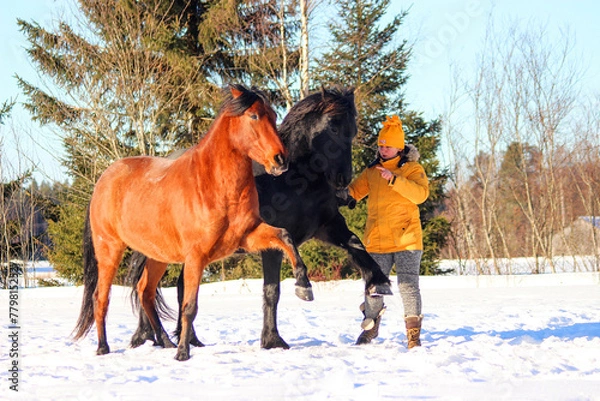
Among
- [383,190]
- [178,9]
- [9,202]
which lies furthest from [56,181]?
[383,190]

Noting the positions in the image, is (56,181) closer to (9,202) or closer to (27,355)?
(9,202)

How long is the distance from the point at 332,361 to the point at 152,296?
210 cm

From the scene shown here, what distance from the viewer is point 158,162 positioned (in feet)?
17.5

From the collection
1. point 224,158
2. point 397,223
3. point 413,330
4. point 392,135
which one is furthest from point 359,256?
point 224,158

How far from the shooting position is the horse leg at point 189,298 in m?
4.37

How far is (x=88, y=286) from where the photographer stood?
566 cm

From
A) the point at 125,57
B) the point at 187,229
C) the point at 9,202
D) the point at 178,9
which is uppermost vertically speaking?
the point at 178,9

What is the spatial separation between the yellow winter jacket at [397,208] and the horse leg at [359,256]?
267 millimetres

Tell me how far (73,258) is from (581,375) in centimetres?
1318

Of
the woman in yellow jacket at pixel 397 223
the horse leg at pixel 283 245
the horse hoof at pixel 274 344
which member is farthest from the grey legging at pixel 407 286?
the horse leg at pixel 283 245

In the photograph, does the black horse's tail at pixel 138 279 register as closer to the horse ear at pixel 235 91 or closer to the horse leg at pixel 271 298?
the horse leg at pixel 271 298

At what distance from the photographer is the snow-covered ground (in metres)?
3.23

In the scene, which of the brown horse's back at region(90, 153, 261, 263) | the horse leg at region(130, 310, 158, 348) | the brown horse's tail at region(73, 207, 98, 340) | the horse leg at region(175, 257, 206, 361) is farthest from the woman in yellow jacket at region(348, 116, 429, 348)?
the brown horse's tail at region(73, 207, 98, 340)

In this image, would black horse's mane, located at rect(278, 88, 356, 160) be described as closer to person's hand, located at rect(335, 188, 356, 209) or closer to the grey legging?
person's hand, located at rect(335, 188, 356, 209)
